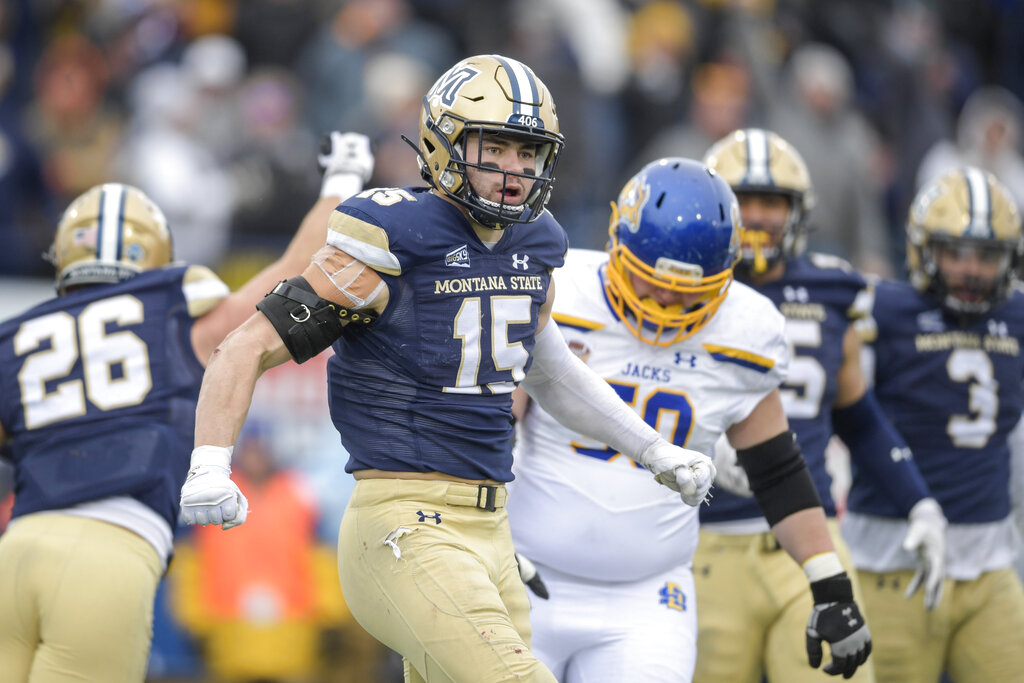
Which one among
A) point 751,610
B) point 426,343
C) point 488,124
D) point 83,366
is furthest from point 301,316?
point 751,610

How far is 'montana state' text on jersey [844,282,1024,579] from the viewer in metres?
5.40

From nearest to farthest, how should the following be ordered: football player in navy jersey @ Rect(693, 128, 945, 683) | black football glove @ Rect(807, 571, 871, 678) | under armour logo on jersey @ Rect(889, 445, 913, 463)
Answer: black football glove @ Rect(807, 571, 871, 678)
football player in navy jersey @ Rect(693, 128, 945, 683)
under armour logo on jersey @ Rect(889, 445, 913, 463)

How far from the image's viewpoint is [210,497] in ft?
9.81

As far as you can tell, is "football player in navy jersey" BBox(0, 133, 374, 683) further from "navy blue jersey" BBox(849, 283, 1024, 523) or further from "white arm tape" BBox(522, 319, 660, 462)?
"navy blue jersey" BBox(849, 283, 1024, 523)

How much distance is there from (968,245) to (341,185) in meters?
2.50

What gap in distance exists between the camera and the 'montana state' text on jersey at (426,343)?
3.37 m

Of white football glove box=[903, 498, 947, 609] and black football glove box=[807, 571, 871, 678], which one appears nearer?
black football glove box=[807, 571, 871, 678]

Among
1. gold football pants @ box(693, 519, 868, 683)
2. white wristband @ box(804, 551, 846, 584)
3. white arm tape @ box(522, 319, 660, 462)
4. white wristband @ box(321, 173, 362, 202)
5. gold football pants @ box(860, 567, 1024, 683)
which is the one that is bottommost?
gold football pants @ box(860, 567, 1024, 683)

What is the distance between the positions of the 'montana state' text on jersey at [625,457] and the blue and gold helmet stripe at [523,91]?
0.93 metres

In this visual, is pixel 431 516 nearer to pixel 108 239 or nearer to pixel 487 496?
pixel 487 496

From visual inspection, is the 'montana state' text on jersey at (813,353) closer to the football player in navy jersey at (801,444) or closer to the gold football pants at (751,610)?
the football player in navy jersey at (801,444)

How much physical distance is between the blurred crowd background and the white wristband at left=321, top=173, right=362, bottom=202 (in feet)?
8.80

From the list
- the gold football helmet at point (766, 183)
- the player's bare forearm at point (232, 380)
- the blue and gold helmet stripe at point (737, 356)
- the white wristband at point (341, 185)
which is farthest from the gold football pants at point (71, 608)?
the gold football helmet at point (766, 183)

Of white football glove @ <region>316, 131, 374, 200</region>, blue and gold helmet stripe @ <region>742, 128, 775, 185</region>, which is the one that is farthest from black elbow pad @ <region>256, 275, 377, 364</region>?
blue and gold helmet stripe @ <region>742, 128, 775, 185</region>
